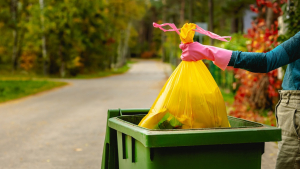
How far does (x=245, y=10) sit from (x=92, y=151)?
60.0ft

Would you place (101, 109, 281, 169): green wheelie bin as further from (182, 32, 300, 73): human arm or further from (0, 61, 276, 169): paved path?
(0, 61, 276, 169): paved path

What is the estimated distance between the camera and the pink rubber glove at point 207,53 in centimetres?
236

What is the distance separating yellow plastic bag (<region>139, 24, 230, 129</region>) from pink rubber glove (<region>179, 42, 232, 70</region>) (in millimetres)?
57

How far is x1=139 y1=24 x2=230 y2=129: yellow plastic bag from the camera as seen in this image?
249cm

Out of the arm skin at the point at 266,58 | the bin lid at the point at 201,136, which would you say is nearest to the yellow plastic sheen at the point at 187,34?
the arm skin at the point at 266,58

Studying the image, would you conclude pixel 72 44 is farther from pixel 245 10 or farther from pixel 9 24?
pixel 245 10

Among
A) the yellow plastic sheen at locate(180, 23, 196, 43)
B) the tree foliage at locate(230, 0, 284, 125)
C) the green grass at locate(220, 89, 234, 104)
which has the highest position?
the yellow plastic sheen at locate(180, 23, 196, 43)

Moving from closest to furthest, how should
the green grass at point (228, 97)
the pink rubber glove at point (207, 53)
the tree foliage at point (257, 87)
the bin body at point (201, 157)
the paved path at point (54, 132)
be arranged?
the bin body at point (201, 157) → the pink rubber glove at point (207, 53) → the paved path at point (54, 132) → the tree foliage at point (257, 87) → the green grass at point (228, 97)

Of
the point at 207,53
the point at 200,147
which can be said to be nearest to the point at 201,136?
the point at 200,147

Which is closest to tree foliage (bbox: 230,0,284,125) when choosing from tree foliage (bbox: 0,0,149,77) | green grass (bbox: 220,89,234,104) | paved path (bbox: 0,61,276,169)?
green grass (bbox: 220,89,234,104)

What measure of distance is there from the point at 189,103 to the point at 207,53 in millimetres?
338

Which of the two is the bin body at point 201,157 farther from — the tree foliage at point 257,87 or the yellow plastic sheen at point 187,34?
the tree foliage at point 257,87

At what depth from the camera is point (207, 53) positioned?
7.91 feet

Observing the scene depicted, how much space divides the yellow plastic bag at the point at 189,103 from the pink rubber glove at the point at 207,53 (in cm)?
6
